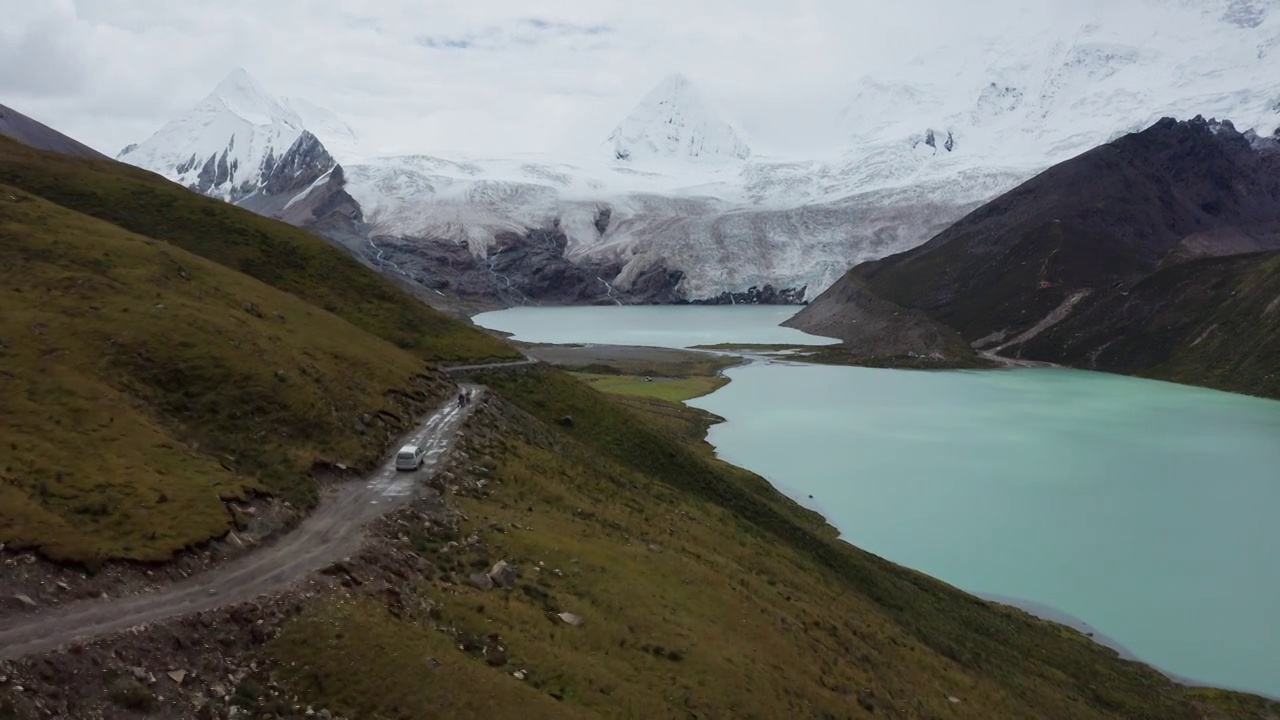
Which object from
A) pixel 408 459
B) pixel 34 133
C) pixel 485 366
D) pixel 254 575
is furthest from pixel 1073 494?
pixel 34 133

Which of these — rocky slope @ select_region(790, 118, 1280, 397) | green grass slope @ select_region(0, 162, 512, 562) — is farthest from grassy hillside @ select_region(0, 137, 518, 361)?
rocky slope @ select_region(790, 118, 1280, 397)

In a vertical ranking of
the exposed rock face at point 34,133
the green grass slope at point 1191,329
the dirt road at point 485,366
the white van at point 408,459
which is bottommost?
the white van at point 408,459

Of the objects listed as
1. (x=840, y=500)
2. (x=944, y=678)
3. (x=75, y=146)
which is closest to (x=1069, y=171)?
(x=840, y=500)

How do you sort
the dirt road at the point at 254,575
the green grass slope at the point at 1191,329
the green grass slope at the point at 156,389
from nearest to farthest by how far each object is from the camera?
the dirt road at the point at 254,575
the green grass slope at the point at 156,389
the green grass slope at the point at 1191,329

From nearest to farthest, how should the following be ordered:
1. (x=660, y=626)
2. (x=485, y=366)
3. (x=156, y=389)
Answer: (x=660, y=626), (x=156, y=389), (x=485, y=366)

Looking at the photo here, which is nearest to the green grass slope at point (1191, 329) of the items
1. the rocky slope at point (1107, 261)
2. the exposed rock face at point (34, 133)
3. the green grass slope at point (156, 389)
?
the rocky slope at point (1107, 261)

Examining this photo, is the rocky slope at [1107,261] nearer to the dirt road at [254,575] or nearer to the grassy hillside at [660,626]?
the grassy hillside at [660,626]

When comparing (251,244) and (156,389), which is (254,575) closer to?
(156,389)
